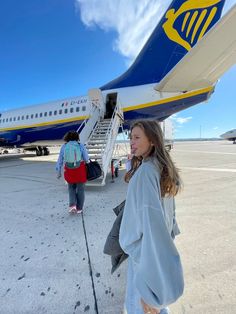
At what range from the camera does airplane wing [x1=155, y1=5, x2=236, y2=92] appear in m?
3.19

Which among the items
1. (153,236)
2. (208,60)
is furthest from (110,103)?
(153,236)

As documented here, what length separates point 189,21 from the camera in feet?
26.2

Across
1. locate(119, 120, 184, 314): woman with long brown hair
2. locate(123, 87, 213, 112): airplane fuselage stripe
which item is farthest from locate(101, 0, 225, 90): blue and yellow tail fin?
locate(119, 120, 184, 314): woman with long brown hair

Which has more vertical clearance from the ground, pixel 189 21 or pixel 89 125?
pixel 189 21

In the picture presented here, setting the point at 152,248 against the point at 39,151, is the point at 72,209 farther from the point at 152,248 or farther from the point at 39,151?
the point at 39,151

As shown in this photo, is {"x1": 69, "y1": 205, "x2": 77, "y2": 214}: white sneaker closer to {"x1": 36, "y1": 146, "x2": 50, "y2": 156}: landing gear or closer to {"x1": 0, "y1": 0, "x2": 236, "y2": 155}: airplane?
{"x1": 0, "y1": 0, "x2": 236, "y2": 155}: airplane

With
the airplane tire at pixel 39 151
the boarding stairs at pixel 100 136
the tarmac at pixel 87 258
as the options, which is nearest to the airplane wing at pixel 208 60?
the boarding stairs at pixel 100 136

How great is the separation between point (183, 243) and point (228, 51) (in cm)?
363

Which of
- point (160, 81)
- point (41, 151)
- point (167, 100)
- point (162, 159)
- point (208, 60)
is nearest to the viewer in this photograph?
point (162, 159)

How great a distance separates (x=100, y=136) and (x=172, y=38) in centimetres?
497

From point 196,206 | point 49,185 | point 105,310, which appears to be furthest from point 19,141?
point 105,310

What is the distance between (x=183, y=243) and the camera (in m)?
2.64

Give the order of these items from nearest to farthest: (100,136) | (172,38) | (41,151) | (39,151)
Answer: (100,136) < (172,38) < (39,151) < (41,151)

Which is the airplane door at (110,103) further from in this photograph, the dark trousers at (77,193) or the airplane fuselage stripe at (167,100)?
the dark trousers at (77,193)
